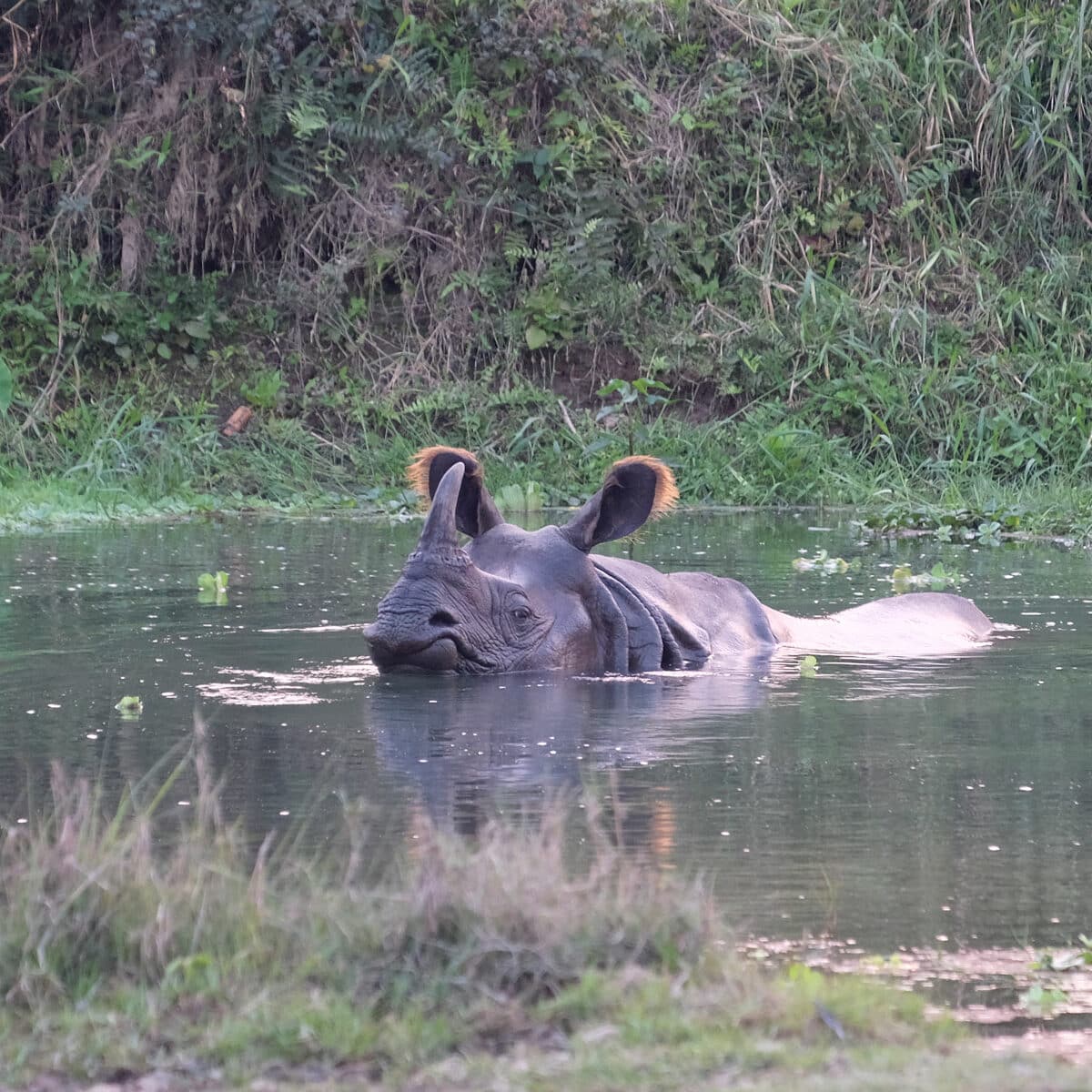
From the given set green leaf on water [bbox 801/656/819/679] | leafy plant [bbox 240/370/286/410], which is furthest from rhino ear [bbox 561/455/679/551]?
leafy plant [bbox 240/370/286/410]

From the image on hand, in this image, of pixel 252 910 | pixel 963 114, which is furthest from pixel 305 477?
pixel 252 910

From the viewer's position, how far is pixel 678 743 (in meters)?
6.98

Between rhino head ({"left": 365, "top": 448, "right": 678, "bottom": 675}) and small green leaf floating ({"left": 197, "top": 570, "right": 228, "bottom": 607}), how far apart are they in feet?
6.95

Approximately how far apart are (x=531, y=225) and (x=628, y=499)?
11351mm

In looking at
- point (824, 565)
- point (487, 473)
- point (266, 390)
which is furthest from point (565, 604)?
point (266, 390)

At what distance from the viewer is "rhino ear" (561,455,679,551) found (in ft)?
28.7

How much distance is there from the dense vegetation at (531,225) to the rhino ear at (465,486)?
858cm

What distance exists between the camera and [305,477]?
1748 cm

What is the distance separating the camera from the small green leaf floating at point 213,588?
35.6 ft

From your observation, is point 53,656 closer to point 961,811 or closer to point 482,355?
point 961,811

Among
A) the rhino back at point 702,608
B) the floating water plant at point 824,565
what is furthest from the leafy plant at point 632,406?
the rhino back at point 702,608

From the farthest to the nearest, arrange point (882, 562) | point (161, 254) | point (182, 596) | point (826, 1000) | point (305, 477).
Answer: point (161, 254) < point (305, 477) < point (882, 562) < point (182, 596) < point (826, 1000)

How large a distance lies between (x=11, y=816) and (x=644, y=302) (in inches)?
563

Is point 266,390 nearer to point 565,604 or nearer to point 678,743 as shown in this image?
point 565,604
